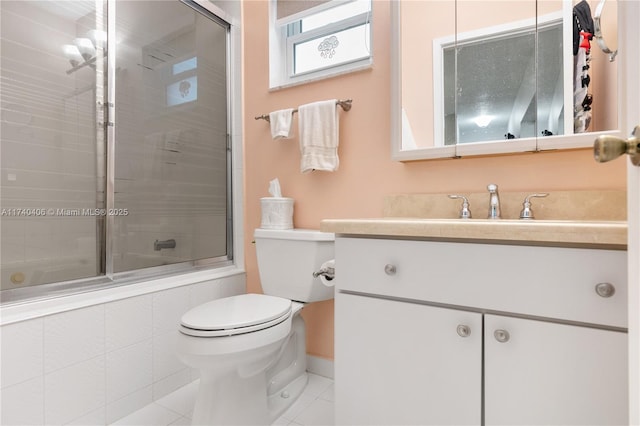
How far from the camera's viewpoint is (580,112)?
111 cm

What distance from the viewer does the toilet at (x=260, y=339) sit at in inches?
42.3

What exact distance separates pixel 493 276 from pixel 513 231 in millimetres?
114

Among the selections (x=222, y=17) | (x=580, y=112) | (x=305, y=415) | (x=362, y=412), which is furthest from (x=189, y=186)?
(x=580, y=112)

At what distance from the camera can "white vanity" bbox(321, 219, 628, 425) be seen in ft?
2.11

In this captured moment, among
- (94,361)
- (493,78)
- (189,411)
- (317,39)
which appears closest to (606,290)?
(493,78)

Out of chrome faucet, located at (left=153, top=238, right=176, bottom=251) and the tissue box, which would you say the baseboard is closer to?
the tissue box

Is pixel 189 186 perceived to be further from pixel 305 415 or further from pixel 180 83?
pixel 305 415

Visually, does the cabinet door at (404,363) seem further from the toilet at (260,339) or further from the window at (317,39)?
the window at (317,39)

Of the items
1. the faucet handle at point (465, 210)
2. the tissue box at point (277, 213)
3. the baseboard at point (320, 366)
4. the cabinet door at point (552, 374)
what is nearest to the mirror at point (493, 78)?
the faucet handle at point (465, 210)

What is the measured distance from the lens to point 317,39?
1.79 metres

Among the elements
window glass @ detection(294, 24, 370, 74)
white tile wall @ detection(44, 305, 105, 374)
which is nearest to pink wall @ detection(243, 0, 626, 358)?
window glass @ detection(294, 24, 370, 74)

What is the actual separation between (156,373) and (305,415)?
0.69 meters

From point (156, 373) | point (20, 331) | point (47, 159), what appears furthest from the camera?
point (156, 373)

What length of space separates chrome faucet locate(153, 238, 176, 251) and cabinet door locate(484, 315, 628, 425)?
1.45m
